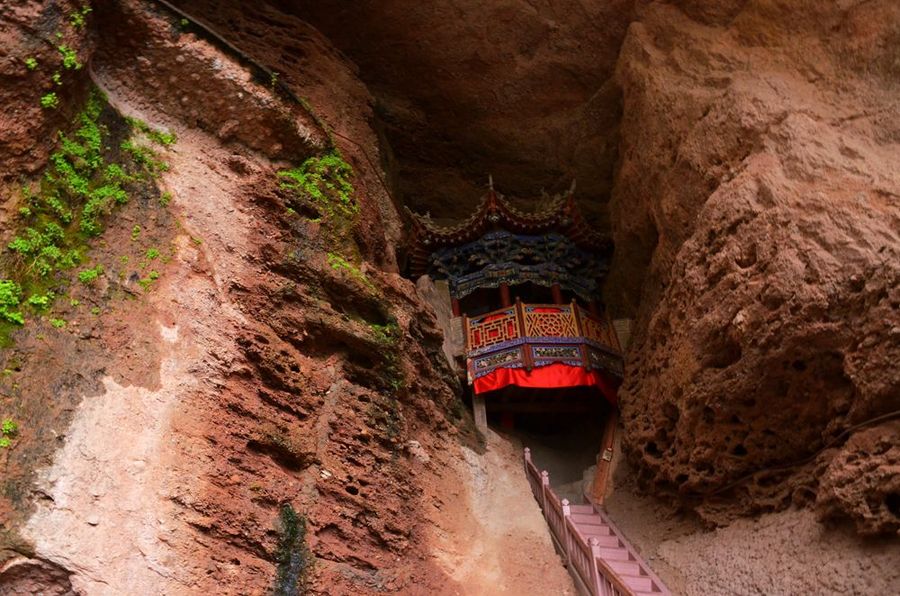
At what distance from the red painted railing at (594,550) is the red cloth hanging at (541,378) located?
1.44 meters

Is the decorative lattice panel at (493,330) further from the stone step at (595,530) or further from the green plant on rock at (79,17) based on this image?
the green plant on rock at (79,17)

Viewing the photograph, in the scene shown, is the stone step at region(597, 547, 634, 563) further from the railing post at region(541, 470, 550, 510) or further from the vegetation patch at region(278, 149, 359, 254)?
the vegetation patch at region(278, 149, 359, 254)

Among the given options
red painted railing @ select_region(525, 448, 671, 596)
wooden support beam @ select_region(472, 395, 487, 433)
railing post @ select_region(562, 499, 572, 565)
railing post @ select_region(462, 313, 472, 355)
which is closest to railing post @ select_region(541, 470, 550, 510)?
red painted railing @ select_region(525, 448, 671, 596)

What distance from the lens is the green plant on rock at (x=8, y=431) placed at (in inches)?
197

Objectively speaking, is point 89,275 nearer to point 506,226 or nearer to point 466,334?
point 466,334

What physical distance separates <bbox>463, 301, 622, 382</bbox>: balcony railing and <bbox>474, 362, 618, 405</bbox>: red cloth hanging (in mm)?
80

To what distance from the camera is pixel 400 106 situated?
1267 cm

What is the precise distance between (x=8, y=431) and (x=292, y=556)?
238cm

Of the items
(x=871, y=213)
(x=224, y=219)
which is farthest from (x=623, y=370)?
(x=224, y=219)

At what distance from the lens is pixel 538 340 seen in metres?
11.1

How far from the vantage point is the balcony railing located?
10.9 m

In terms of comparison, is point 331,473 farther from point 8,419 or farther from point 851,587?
point 851,587

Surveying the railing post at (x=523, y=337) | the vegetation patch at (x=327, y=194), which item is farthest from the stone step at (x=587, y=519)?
the vegetation patch at (x=327, y=194)

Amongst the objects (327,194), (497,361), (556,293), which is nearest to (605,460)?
(497,361)
